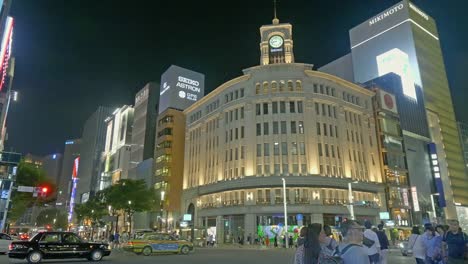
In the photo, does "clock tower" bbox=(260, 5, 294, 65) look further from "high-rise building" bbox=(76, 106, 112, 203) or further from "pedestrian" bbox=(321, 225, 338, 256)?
"high-rise building" bbox=(76, 106, 112, 203)

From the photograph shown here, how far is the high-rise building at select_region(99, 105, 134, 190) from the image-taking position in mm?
104875

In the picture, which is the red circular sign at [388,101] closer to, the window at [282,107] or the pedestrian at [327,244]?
the window at [282,107]

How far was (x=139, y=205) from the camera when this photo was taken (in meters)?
54.0

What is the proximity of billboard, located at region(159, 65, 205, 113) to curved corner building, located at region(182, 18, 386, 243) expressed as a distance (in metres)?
22.2

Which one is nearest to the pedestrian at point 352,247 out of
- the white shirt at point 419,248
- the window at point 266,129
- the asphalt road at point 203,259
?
the white shirt at point 419,248

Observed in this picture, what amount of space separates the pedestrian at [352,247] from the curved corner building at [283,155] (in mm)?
40829

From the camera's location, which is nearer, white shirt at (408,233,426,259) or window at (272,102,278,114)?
white shirt at (408,233,426,259)

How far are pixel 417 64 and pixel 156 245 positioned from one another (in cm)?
9772

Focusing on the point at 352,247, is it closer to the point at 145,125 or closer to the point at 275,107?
the point at 275,107

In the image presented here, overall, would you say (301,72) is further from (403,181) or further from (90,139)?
(90,139)

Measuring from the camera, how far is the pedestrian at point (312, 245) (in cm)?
511

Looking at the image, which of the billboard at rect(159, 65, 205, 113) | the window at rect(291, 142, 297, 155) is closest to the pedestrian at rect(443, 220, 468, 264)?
the window at rect(291, 142, 297, 155)

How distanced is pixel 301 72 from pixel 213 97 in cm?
1744

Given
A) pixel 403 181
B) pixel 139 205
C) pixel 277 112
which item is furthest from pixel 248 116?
pixel 403 181
